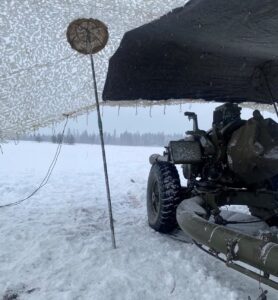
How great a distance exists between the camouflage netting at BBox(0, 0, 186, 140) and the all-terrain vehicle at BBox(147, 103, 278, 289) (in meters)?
1.66

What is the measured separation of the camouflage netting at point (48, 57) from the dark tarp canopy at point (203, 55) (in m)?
0.24

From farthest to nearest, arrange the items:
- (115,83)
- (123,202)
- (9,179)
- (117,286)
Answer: (9,179) < (123,202) < (115,83) < (117,286)

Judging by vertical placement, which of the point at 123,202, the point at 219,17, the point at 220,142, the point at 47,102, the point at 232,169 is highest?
the point at 219,17

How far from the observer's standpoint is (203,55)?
595 centimetres

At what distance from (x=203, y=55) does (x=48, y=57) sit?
7.32 feet

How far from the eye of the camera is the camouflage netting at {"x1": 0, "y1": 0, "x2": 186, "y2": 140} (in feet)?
15.1

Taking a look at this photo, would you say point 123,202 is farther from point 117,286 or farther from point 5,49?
point 117,286

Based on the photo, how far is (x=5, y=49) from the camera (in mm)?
5344

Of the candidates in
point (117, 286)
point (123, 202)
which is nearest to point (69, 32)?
point (117, 286)

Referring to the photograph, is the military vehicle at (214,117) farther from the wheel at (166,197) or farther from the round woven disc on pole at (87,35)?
the round woven disc on pole at (87,35)

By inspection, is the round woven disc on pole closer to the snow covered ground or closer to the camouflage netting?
the camouflage netting

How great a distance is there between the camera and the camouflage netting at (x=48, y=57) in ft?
15.1

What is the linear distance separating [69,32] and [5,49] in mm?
904

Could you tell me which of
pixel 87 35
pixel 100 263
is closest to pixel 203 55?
pixel 87 35
